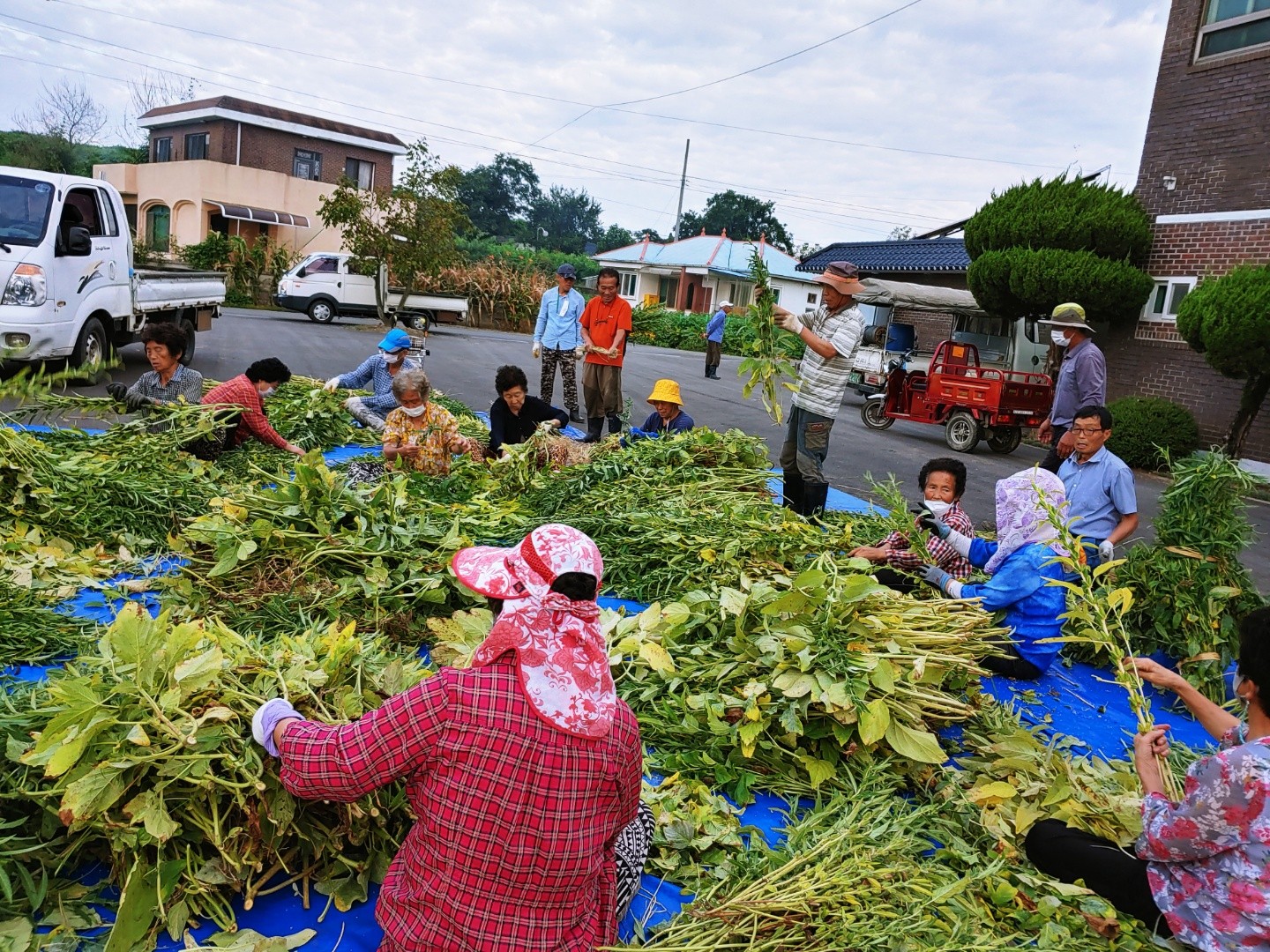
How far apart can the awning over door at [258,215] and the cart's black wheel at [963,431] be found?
28292 millimetres

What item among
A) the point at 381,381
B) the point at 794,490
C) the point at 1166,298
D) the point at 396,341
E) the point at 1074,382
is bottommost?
the point at 794,490

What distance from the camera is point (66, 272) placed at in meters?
8.95

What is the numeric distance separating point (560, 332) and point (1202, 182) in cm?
1031

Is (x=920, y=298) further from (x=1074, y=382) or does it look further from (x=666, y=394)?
(x=666, y=394)

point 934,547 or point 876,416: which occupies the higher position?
point 934,547

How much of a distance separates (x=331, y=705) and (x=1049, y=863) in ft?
7.11

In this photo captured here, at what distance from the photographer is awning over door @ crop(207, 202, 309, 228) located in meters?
32.5

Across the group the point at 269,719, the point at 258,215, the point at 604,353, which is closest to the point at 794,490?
A: the point at 604,353

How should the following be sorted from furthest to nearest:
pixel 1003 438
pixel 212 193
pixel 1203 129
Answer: pixel 212 193 < pixel 1003 438 < pixel 1203 129

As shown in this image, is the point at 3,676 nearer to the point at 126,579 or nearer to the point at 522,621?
the point at 126,579

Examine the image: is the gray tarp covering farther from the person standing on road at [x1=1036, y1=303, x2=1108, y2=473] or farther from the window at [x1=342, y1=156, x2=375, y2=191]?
the window at [x1=342, y1=156, x2=375, y2=191]

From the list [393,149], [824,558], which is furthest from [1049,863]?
[393,149]

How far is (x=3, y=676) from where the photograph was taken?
2902 millimetres

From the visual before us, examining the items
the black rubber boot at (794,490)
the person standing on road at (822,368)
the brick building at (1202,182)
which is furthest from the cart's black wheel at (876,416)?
the person standing on road at (822,368)
